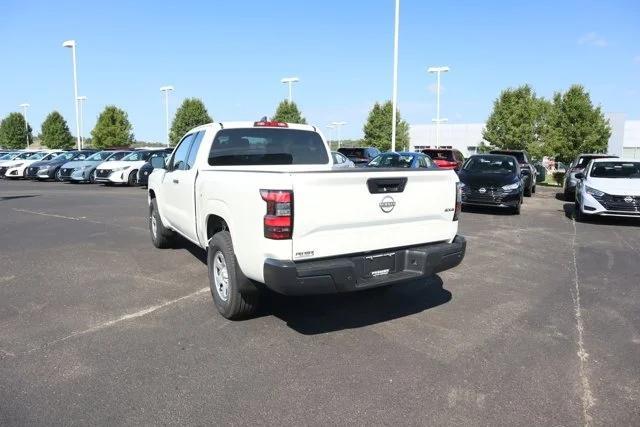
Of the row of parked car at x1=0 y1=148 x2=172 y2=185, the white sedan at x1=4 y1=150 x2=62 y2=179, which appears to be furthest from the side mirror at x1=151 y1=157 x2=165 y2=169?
the white sedan at x1=4 y1=150 x2=62 y2=179

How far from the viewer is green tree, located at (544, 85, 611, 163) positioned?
1120 inches

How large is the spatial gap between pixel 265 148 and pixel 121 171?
709 inches

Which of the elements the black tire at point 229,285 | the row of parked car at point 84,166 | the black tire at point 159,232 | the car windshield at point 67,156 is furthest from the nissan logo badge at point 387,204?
the car windshield at point 67,156

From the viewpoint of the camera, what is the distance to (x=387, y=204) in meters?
4.27

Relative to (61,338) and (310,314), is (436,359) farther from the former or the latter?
(61,338)

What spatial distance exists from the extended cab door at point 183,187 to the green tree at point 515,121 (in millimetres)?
36560

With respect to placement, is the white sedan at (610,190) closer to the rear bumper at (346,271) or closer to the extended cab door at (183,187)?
the rear bumper at (346,271)

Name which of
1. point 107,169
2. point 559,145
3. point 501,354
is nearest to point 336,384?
point 501,354

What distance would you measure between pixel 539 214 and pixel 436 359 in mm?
10726

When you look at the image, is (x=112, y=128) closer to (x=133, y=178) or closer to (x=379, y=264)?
(x=133, y=178)

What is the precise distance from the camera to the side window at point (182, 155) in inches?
249

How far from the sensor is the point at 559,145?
2861 cm

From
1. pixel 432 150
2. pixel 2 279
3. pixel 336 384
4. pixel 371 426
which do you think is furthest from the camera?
pixel 432 150

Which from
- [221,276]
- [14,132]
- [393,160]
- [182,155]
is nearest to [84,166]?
[393,160]
